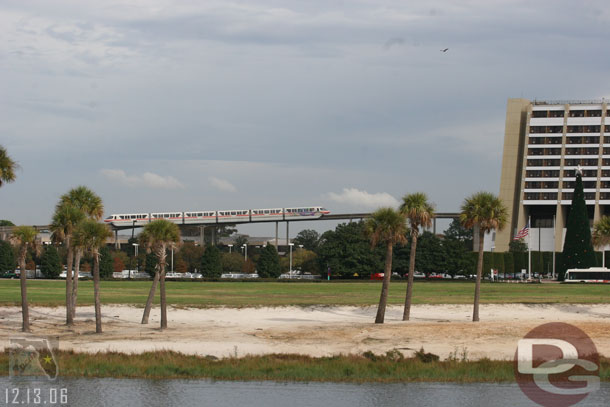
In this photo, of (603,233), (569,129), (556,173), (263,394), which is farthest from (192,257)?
(263,394)

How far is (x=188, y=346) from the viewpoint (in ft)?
141

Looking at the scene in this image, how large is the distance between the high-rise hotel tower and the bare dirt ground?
128 m

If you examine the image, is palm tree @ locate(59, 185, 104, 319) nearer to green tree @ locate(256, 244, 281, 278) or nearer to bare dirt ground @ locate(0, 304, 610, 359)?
bare dirt ground @ locate(0, 304, 610, 359)

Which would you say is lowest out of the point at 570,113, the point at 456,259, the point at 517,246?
the point at 456,259

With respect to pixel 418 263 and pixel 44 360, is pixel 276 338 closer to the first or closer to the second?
pixel 44 360

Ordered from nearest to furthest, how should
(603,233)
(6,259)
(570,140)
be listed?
(603,233), (6,259), (570,140)

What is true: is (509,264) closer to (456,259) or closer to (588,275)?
(456,259)

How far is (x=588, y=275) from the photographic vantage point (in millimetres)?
126062

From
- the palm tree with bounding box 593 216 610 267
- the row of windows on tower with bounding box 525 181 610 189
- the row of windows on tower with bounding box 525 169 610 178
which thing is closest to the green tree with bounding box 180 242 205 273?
the row of windows on tower with bounding box 525 181 610 189

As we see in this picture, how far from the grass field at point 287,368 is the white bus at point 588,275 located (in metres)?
89.8

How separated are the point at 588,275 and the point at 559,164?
68560mm

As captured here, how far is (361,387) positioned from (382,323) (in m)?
17.3

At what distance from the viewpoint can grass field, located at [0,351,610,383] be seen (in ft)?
122

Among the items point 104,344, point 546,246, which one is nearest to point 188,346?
point 104,344
